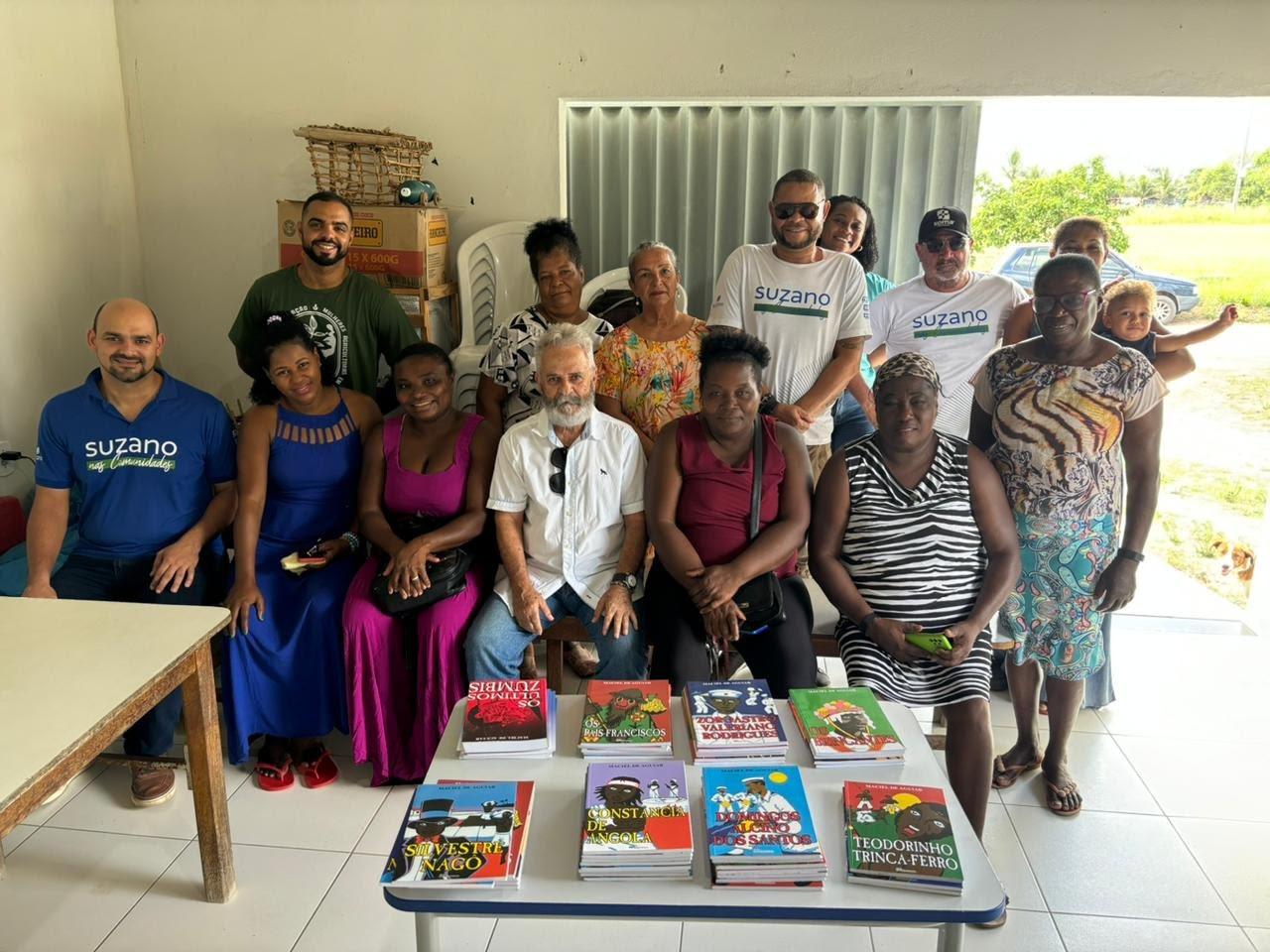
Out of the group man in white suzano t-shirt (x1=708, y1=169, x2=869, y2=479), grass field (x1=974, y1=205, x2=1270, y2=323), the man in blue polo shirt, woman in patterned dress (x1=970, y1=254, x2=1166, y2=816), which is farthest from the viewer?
grass field (x1=974, y1=205, x2=1270, y2=323)

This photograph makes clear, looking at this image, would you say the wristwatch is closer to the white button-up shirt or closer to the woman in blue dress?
the white button-up shirt

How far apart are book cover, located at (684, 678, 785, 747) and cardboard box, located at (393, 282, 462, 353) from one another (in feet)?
6.96

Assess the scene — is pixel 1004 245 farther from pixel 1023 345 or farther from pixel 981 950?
pixel 981 950

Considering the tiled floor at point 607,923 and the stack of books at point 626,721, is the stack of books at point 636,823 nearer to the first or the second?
the stack of books at point 626,721

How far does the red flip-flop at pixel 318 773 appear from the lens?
2.82m

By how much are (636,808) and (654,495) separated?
46.1 inches

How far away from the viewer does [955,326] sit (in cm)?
324

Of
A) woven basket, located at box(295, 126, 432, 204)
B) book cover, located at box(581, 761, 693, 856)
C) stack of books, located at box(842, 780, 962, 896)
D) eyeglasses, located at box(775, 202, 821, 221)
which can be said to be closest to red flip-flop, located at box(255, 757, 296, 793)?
book cover, located at box(581, 761, 693, 856)

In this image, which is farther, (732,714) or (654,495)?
(654,495)

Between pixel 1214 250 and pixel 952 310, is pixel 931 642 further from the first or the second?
pixel 1214 250

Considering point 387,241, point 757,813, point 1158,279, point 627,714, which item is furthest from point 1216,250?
point 757,813

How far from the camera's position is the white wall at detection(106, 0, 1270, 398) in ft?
12.2

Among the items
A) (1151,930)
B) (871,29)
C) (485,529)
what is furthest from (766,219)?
(1151,930)

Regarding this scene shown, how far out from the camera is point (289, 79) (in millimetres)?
4102
